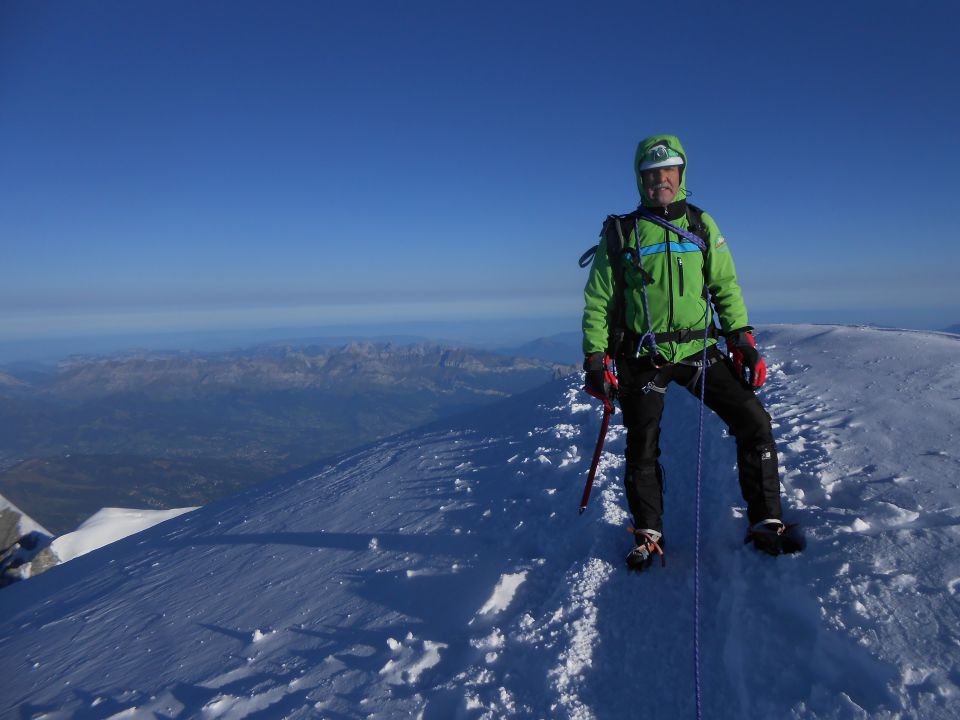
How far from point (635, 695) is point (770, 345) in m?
11.1

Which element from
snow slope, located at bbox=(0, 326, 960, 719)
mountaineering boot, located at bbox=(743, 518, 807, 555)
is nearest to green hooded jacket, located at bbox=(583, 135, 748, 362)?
mountaineering boot, located at bbox=(743, 518, 807, 555)

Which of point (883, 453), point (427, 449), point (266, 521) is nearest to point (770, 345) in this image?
point (883, 453)

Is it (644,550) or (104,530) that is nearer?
(644,550)

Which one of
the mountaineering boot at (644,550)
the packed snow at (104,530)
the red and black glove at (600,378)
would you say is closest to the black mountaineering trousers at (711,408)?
the mountaineering boot at (644,550)

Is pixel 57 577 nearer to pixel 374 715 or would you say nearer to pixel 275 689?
pixel 275 689

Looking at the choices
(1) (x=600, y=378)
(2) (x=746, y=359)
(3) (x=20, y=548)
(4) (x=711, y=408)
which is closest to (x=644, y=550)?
(4) (x=711, y=408)

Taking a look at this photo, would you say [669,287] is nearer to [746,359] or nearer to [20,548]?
[746,359]

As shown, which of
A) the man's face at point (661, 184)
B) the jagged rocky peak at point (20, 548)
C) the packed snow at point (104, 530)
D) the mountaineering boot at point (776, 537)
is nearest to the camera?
the mountaineering boot at point (776, 537)

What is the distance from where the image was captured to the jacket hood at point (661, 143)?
431 centimetres

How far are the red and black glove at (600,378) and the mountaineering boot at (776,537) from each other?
1.61 m

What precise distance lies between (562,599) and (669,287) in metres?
2.91

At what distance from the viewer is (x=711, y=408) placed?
444 cm

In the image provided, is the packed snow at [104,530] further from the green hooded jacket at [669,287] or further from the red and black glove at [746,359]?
the red and black glove at [746,359]

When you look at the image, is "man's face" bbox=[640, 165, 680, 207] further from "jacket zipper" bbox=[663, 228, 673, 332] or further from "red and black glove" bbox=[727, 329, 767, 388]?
"red and black glove" bbox=[727, 329, 767, 388]
